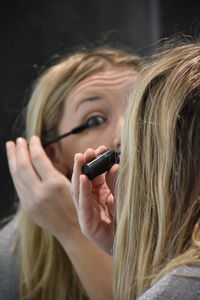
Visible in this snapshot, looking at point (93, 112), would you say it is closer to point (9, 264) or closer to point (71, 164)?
point (71, 164)

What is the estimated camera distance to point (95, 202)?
94 cm

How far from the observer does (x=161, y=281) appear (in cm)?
68

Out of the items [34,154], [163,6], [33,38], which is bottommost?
[34,154]

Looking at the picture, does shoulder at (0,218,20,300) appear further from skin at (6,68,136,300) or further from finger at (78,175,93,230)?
finger at (78,175,93,230)

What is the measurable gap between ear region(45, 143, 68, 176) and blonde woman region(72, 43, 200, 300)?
407mm

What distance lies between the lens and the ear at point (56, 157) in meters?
1.22

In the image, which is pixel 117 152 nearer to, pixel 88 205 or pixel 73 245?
pixel 88 205

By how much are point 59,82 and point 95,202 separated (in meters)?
0.39

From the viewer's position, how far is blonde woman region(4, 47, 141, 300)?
1078mm

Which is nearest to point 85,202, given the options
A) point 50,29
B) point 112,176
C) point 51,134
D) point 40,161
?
point 112,176

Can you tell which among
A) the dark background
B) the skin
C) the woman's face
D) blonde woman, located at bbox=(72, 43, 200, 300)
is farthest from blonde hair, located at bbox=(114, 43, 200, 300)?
the dark background

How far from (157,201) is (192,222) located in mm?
53

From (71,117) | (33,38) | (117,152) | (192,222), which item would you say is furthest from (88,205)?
(33,38)

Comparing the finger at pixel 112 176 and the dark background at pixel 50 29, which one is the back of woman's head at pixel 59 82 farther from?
the finger at pixel 112 176
